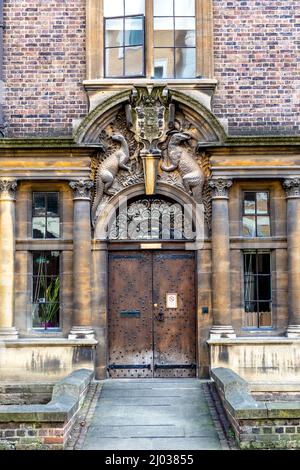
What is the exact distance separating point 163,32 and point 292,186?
3.92 m

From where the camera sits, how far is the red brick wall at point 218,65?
492 inches

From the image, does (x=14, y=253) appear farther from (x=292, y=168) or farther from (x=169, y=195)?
(x=292, y=168)

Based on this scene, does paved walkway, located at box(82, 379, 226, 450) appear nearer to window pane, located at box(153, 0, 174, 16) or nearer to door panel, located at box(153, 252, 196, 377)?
door panel, located at box(153, 252, 196, 377)

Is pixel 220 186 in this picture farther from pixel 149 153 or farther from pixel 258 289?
pixel 258 289

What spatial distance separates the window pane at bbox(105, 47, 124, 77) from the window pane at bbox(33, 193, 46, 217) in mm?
2697

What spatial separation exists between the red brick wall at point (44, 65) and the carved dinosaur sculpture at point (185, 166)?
184cm

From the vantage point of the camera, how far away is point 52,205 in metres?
12.6

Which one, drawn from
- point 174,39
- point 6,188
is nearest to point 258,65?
point 174,39

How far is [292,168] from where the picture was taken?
12164 millimetres

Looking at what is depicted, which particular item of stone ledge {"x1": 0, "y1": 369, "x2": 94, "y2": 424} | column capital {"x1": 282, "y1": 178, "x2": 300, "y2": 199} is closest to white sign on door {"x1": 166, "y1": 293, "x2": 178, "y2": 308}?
column capital {"x1": 282, "y1": 178, "x2": 300, "y2": 199}

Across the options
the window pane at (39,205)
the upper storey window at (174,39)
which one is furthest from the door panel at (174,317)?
the upper storey window at (174,39)

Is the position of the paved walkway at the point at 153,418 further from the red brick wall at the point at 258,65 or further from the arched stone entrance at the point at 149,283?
the red brick wall at the point at 258,65

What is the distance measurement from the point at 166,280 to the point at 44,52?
195 inches
